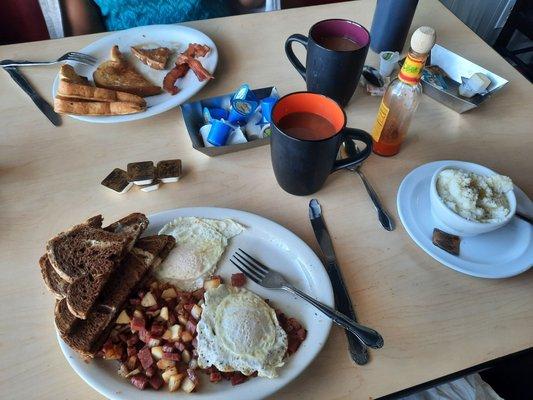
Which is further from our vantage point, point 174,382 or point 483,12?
point 483,12

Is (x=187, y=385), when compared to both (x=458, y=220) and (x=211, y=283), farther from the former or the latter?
(x=458, y=220)

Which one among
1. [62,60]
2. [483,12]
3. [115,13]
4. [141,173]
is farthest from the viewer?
[483,12]

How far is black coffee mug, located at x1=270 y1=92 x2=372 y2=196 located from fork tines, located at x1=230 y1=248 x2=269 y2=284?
184 millimetres

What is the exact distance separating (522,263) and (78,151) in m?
0.94

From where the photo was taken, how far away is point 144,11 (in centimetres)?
133

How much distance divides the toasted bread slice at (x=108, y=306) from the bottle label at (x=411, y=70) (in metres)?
0.54

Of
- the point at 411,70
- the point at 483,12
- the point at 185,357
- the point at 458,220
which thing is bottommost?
the point at 483,12

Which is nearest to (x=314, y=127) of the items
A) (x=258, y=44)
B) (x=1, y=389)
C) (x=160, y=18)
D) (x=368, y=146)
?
(x=368, y=146)

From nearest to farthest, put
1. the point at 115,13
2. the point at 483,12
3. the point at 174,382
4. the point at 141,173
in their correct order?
the point at 174,382 → the point at 141,173 → the point at 115,13 → the point at 483,12

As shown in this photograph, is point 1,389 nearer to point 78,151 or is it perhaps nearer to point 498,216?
point 78,151

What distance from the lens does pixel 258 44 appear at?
1189 millimetres

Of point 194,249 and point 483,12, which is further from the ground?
point 194,249

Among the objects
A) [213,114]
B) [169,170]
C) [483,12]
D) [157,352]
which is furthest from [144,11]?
[483,12]

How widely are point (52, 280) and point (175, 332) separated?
0.77ft
